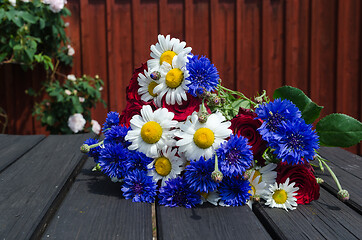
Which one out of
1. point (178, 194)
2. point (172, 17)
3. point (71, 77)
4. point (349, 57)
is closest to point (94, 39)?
point (71, 77)

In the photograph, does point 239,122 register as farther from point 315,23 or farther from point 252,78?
point 315,23

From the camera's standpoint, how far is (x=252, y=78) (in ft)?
10.8

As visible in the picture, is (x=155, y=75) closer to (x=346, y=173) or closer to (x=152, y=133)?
(x=152, y=133)

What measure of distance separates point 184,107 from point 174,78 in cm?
7

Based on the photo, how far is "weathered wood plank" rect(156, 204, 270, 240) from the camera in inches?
25.0

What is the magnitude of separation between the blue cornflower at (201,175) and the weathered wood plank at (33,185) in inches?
11.6

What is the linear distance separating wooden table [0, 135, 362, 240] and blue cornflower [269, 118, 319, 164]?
0.39 feet

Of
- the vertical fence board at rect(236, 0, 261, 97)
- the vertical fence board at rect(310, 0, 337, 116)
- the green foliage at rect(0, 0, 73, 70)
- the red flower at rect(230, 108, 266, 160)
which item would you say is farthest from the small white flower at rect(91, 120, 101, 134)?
the red flower at rect(230, 108, 266, 160)

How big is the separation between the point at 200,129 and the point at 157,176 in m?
0.16

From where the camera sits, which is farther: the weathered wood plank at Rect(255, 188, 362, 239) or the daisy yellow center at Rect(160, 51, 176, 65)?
the daisy yellow center at Rect(160, 51, 176, 65)

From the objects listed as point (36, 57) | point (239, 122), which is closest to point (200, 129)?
point (239, 122)

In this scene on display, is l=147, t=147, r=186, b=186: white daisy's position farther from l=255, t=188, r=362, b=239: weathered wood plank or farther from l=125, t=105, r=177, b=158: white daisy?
l=255, t=188, r=362, b=239: weathered wood plank

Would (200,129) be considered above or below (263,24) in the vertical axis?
below

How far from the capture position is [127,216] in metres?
0.72
